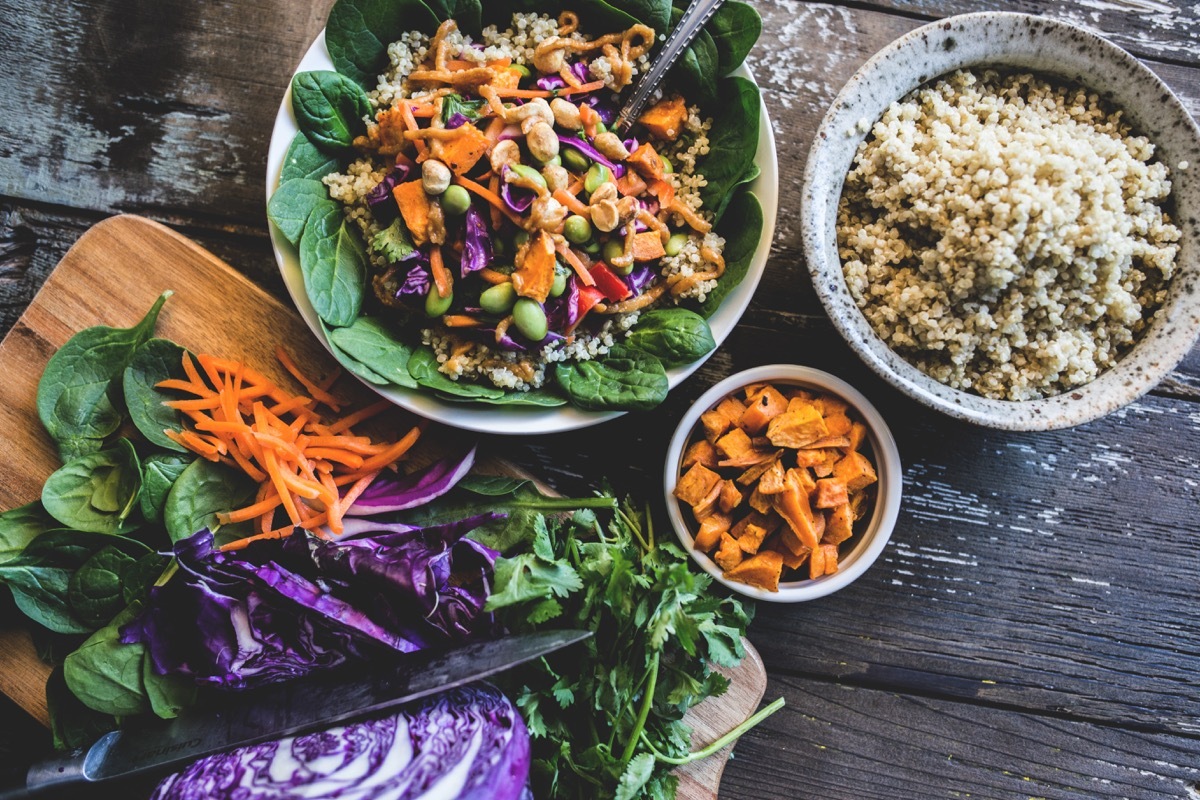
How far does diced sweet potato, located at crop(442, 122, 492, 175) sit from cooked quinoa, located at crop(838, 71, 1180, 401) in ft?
2.97

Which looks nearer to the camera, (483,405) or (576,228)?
(576,228)

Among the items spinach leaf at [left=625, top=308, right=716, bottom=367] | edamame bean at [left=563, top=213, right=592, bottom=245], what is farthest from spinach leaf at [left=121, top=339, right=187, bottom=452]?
spinach leaf at [left=625, top=308, right=716, bottom=367]

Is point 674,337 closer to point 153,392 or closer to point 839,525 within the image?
point 839,525

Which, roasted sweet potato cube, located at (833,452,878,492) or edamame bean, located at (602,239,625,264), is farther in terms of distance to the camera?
roasted sweet potato cube, located at (833,452,878,492)

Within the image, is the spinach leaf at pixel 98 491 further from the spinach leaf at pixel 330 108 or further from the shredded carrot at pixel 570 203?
the shredded carrot at pixel 570 203

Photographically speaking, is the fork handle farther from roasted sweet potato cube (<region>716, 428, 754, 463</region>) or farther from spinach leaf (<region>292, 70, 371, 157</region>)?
roasted sweet potato cube (<region>716, 428, 754, 463</region>)

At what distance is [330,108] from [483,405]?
0.79m

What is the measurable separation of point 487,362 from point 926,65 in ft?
4.18

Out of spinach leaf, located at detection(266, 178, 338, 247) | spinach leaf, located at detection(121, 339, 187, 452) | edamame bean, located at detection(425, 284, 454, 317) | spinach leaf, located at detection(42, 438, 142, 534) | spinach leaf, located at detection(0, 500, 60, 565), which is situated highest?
spinach leaf, located at detection(266, 178, 338, 247)

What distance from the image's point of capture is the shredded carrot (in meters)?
1.89

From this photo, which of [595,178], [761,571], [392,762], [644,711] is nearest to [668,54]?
[595,178]

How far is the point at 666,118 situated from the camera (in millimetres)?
2041

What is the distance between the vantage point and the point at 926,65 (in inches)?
77.2

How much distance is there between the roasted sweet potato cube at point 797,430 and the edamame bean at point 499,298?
72 cm
